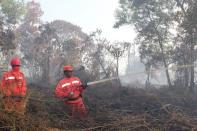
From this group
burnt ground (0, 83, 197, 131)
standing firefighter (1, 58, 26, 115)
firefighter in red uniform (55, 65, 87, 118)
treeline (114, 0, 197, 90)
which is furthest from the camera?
treeline (114, 0, 197, 90)

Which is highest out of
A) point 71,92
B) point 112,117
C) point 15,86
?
point 15,86

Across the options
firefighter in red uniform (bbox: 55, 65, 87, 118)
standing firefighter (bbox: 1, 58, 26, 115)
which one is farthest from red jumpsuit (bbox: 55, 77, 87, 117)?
standing firefighter (bbox: 1, 58, 26, 115)

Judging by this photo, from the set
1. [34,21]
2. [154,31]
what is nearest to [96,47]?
[154,31]

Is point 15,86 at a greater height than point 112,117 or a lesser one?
greater

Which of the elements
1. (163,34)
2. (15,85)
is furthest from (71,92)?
(163,34)

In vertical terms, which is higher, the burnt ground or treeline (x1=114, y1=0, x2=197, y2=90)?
treeline (x1=114, y1=0, x2=197, y2=90)

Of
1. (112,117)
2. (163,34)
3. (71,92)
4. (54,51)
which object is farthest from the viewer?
(54,51)

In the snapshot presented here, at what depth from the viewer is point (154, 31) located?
78.3 feet

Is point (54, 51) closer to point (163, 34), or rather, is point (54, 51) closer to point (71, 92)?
point (163, 34)

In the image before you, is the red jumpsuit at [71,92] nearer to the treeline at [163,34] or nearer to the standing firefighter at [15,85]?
the standing firefighter at [15,85]

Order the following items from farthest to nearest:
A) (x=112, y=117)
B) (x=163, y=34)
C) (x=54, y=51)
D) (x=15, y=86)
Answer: (x=54, y=51) → (x=163, y=34) → (x=112, y=117) → (x=15, y=86)

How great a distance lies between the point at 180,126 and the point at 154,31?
15.4 meters

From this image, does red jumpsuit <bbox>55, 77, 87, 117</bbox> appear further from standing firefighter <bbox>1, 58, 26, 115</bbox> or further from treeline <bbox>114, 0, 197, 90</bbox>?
treeline <bbox>114, 0, 197, 90</bbox>

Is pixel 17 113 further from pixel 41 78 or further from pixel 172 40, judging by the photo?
pixel 41 78
